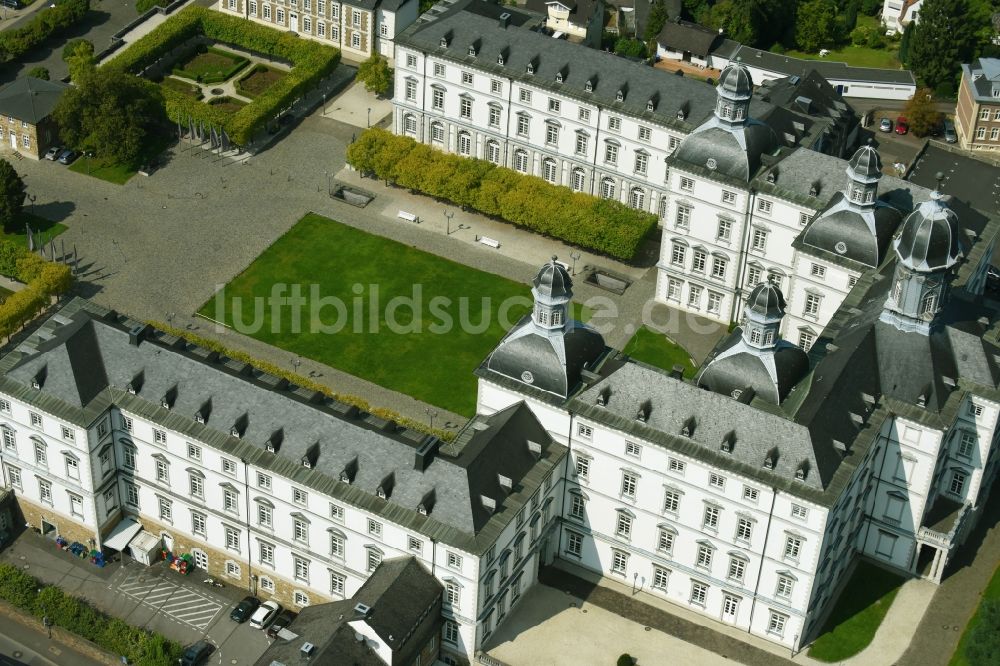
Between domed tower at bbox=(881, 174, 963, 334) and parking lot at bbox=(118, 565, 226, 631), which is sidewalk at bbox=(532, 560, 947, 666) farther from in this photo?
parking lot at bbox=(118, 565, 226, 631)

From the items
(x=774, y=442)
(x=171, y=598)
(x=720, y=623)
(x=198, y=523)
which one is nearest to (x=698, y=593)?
(x=720, y=623)

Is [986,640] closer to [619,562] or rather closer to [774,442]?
[774,442]

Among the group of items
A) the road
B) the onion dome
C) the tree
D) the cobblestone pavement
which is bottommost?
the road

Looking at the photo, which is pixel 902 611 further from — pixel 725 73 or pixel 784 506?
pixel 725 73

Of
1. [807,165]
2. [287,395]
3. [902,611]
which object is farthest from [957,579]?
[287,395]

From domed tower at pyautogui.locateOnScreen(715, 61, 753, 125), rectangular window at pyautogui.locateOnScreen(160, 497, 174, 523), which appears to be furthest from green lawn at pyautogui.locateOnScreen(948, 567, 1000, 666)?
rectangular window at pyautogui.locateOnScreen(160, 497, 174, 523)
